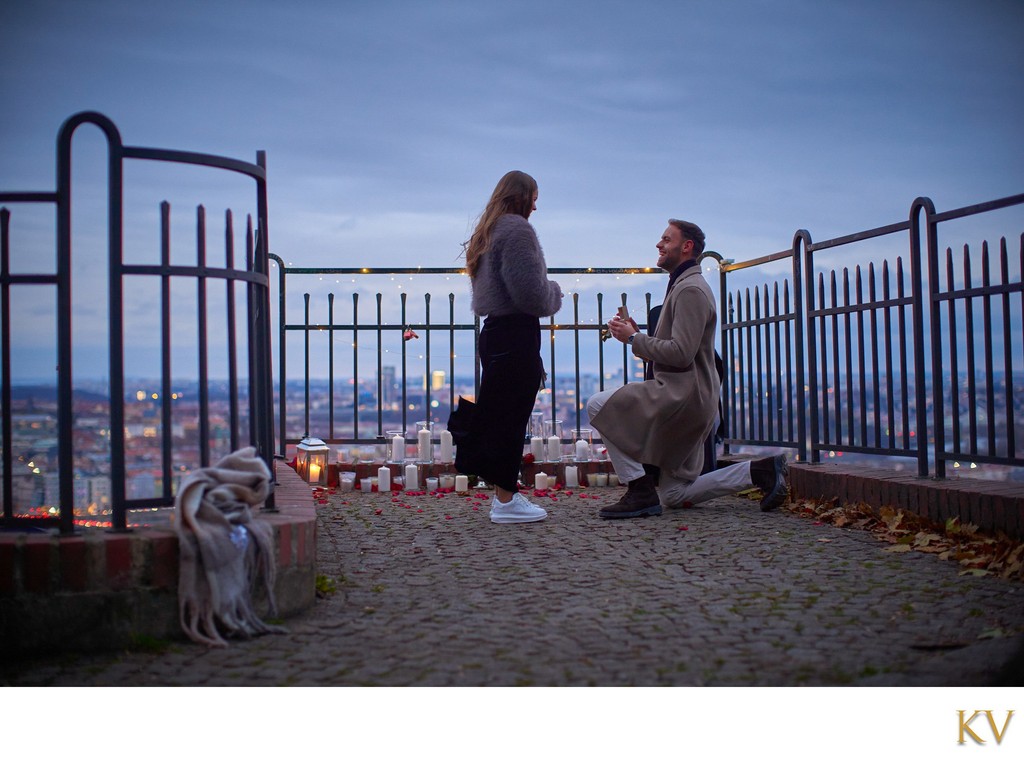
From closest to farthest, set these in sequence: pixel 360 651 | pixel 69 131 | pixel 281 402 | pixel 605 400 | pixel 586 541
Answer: pixel 360 651 < pixel 69 131 < pixel 586 541 < pixel 605 400 < pixel 281 402

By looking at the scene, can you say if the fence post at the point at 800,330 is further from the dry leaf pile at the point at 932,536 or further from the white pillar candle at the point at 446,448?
the white pillar candle at the point at 446,448

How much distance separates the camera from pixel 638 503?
205 inches

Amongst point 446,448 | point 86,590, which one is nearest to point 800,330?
point 446,448

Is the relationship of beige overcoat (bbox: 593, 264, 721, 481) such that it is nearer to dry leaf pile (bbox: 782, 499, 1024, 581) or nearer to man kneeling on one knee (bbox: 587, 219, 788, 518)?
man kneeling on one knee (bbox: 587, 219, 788, 518)

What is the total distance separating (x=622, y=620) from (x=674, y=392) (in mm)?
2449

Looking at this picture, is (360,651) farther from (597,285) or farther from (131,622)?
(597,285)

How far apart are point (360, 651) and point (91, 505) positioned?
1.07 metres

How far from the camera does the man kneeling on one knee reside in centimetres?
516

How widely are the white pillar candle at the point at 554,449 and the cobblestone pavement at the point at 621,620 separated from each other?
2.68 meters

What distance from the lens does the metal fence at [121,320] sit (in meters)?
2.82

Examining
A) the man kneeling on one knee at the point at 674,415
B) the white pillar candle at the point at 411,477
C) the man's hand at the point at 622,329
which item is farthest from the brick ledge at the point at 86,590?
the white pillar candle at the point at 411,477

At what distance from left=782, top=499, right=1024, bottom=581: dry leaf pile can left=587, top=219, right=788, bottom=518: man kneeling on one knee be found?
33 centimetres

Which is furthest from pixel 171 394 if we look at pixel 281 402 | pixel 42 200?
pixel 281 402

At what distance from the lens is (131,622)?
268 cm
